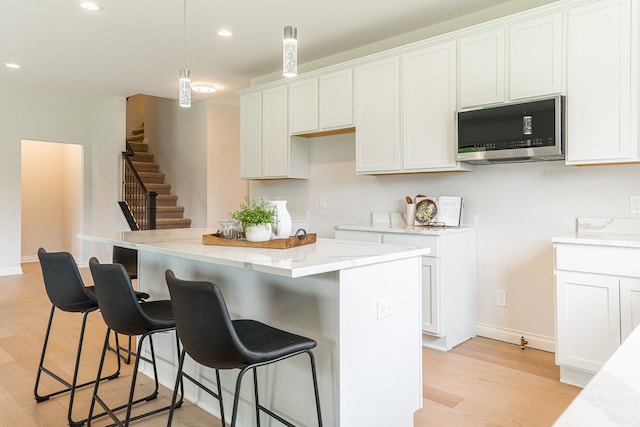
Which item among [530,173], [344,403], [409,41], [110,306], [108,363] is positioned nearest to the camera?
[344,403]

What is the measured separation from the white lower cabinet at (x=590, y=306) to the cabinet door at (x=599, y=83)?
0.67 m

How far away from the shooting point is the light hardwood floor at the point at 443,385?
7.91ft

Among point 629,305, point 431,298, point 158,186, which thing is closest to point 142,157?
point 158,186

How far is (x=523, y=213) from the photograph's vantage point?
355 centimetres

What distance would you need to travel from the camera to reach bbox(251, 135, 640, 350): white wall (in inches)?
126

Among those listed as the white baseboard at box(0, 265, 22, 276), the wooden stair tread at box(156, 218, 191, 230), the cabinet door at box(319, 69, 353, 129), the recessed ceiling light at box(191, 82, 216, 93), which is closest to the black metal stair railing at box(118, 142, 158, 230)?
the wooden stair tread at box(156, 218, 191, 230)

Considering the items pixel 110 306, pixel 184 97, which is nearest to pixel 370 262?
pixel 110 306

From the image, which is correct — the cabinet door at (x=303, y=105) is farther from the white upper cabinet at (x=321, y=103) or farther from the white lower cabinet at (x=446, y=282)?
the white lower cabinet at (x=446, y=282)

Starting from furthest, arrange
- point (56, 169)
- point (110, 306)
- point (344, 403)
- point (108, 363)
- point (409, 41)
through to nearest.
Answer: point (56, 169), point (409, 41), point (108, 363), point (110, 306), point (344, 403)

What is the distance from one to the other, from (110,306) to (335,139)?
3.24 meters

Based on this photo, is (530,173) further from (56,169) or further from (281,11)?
(56,169)

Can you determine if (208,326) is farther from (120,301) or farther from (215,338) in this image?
(120,301)

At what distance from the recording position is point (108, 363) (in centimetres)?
326

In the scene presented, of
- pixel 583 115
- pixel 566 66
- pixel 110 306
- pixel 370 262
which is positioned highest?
pixel 566 66
